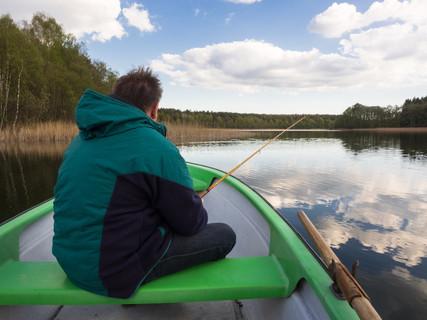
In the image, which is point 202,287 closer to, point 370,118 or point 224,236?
point 224,236

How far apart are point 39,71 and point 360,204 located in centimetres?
2389

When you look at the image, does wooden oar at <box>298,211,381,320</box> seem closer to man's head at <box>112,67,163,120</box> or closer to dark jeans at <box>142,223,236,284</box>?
dark jeans at <box>142,223,236,284</box>

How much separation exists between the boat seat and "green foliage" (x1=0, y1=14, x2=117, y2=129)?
21164mm

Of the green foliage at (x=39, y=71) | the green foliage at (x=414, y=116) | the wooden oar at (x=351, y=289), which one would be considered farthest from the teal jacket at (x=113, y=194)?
the green foliage at (x=414, y=116)

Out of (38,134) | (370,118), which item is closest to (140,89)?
(38,134)

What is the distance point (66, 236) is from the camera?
1.16 meters

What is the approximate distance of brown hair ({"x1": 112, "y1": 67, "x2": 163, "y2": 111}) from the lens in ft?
4.20

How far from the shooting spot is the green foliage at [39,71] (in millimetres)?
20156

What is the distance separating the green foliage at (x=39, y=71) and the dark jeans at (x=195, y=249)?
21.5 meters

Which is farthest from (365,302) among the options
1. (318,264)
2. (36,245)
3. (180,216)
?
(36,245)

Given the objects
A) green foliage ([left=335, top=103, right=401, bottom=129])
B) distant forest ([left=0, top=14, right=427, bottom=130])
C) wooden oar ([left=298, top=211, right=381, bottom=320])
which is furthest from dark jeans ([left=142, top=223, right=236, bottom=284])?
green foliage ([left=335, top=103, right=401, bottom=129])

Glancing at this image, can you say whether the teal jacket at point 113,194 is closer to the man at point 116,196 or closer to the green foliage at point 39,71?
the man at point 116,196

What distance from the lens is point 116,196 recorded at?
1091 millimetres

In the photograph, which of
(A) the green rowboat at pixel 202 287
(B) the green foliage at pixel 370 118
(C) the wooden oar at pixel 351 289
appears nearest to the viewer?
(C) the wooden oar at pixel 351 289
